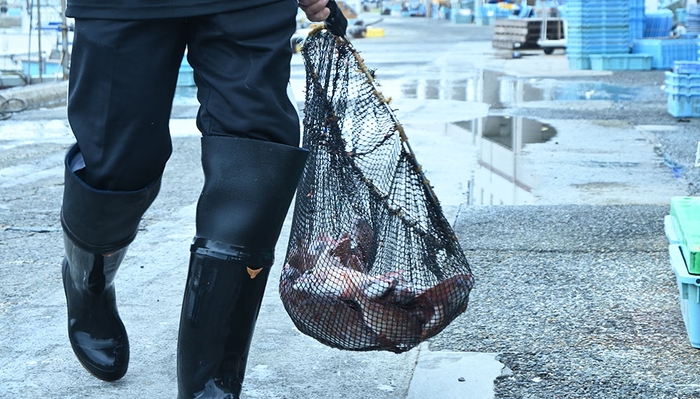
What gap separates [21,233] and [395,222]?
2446mm

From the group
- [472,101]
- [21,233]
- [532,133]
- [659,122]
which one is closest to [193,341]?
[21,233]

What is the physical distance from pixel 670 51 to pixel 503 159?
8987 millimetres

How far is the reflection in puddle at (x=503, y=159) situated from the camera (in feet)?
16.1

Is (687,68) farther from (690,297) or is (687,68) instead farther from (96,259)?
(96,259)

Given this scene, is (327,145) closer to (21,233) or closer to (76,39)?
(76,39)

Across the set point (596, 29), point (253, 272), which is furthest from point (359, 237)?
point (596, 29)

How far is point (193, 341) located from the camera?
1.84m

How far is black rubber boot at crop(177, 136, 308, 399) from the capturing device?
183cm

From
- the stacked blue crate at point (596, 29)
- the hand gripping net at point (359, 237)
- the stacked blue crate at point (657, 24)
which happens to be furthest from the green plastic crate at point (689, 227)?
the stacked blue crate at point (657, 24)

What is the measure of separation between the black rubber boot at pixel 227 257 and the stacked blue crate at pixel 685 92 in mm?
6791

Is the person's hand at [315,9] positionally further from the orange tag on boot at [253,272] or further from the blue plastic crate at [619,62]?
the blue plastic crate at [619,62]

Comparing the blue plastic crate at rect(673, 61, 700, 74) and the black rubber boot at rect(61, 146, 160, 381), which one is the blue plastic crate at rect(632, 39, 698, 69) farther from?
the black rubber boot at rect(61, 146, 160, 381)

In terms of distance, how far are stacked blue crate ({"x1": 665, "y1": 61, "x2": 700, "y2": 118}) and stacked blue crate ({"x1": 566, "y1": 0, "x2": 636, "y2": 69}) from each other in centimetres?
633

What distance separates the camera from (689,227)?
266 centimetres
